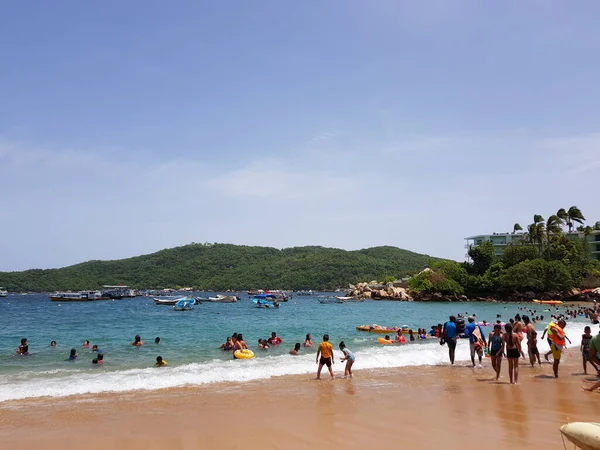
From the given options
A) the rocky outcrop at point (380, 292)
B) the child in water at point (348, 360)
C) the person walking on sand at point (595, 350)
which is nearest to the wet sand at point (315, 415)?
the child in water at point (348, 360)

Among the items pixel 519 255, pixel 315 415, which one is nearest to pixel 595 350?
pixel 315 415

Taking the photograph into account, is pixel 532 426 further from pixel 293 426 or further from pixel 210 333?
pixel 210 333

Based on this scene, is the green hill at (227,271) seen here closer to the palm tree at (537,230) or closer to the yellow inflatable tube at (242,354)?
the palm tree at (537,230)

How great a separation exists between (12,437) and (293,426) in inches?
211

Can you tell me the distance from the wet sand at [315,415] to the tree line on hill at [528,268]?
6212 centimetres

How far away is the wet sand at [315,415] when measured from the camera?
8.16 m

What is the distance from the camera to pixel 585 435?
18.4ft

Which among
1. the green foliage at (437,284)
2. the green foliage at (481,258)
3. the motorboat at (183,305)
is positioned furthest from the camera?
the green foliage at (481,258)

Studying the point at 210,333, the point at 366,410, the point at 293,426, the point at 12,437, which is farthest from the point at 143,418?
the point at 210,333

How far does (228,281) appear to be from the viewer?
157750 mm

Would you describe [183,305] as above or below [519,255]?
below

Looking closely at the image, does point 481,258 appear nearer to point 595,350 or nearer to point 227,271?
point 595,350

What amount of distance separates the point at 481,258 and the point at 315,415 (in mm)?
77147

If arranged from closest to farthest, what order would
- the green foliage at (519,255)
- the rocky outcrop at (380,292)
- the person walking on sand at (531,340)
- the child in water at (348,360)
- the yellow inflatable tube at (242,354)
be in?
the child in water at (348,360) < the person walking on sand at (531,340) < the yellow inflatable tube at (242,354) < the green foliage at (519,255) < the rocky outcrop at (380,292)
